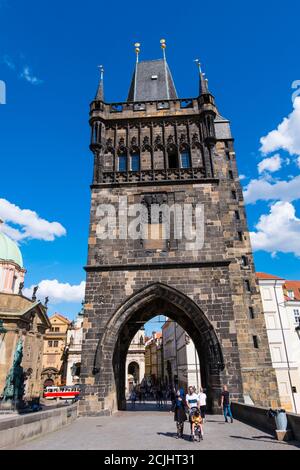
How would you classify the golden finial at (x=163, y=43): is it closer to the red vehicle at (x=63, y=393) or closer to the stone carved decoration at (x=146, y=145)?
the stone carved decoration at (x=146, y=145)

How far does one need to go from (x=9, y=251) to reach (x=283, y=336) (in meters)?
30.7

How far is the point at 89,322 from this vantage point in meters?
13.4

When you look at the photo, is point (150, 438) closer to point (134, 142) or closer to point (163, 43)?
point (134, 142)

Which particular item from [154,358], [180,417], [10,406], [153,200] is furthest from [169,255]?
[154,358]

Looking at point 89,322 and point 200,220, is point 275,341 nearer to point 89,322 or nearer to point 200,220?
point 200,220

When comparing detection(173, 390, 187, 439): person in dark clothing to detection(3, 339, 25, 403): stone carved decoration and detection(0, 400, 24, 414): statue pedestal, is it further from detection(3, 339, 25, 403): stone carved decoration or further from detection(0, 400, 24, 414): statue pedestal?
detection(0, 400, 24, 414): statue pedestal

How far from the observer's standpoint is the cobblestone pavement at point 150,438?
6590 millimetres

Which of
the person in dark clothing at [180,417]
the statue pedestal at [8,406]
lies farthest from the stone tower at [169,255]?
the statue pedestal at [8,406]

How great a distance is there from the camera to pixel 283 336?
26031 mm

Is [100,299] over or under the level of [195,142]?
under

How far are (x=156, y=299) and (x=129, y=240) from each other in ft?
9.82

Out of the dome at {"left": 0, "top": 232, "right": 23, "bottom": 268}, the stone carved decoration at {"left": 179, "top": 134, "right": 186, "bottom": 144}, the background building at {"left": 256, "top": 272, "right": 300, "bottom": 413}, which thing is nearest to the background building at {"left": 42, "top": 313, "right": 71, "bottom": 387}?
the dome at {"left": 0, "top": 232, "right": 23, "bottom": 268}

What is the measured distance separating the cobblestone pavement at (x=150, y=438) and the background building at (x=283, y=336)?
55.4 feet

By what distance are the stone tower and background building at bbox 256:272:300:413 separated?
37.5 ft
